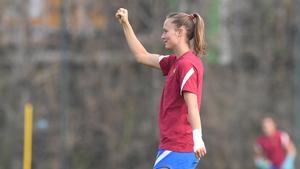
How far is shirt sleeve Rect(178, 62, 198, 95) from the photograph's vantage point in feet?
18.9

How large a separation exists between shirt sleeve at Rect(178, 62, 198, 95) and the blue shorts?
0.45 meters

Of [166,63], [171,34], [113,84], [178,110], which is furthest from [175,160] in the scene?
[113,84]

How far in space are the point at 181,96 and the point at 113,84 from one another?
9956mm

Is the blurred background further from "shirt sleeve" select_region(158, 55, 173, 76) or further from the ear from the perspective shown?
the ear

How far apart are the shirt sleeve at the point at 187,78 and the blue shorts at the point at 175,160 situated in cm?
45

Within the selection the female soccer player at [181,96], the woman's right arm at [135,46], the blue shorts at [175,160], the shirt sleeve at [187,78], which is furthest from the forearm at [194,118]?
the woman's right arm at [135,46]

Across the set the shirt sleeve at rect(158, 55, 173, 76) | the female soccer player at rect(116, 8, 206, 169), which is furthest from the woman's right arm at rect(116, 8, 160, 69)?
the female soccer player at rect(116, 8, 206, 169)

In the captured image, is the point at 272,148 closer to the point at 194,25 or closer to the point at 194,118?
the point at 194,25

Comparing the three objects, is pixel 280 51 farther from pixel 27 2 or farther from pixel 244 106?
pixel 27 2

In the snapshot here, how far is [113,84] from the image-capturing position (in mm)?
15797

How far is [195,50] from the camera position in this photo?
19.9ft

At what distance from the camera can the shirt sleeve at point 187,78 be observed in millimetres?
5746

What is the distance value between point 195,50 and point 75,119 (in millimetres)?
9503

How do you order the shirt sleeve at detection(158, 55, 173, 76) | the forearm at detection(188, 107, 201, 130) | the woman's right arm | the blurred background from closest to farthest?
the forearm at detection(188, 107, 201, 130)
the shirt sleeve at detection(158, 55, 173, 76)
the woman's right arm
the blurred background
